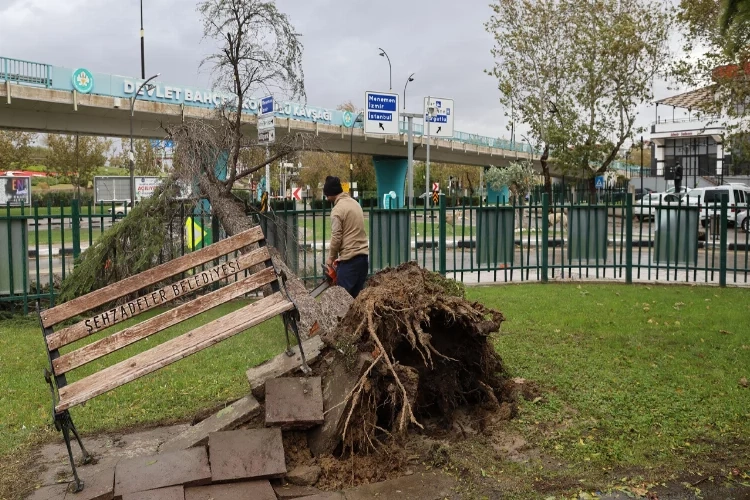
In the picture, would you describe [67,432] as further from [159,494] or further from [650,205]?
[650,205]

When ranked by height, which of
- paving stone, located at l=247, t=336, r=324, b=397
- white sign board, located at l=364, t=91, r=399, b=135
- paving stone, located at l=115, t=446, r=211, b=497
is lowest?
paving stone, located at l=115, t=446, r=211, b=497

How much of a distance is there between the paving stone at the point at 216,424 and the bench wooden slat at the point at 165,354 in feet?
1.74

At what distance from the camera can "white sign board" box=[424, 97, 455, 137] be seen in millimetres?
21062

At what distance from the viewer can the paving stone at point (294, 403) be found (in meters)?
4.64

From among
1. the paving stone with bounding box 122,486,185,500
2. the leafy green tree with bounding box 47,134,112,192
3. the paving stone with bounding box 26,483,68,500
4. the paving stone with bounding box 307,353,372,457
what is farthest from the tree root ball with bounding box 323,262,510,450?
the leafy green tree with bounding box 47,134,112,192

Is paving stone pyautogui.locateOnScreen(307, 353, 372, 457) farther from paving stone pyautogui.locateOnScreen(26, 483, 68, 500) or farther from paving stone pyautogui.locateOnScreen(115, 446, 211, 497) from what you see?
paving stone pyautogui.locateOnScreen(26, 483, 68, 500)

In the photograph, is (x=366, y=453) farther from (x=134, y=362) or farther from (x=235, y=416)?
(x=134, y=362)

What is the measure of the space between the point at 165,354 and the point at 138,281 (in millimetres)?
595

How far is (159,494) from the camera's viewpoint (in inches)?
166

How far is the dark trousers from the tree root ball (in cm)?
162

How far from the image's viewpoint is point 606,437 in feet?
16.7

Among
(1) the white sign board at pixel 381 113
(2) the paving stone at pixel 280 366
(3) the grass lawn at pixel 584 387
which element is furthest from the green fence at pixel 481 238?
(1) the white sign board at pixel 381 113

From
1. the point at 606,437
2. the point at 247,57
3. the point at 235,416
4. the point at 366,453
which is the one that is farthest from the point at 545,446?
the point at 247,57

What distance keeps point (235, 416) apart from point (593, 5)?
27.8 m
